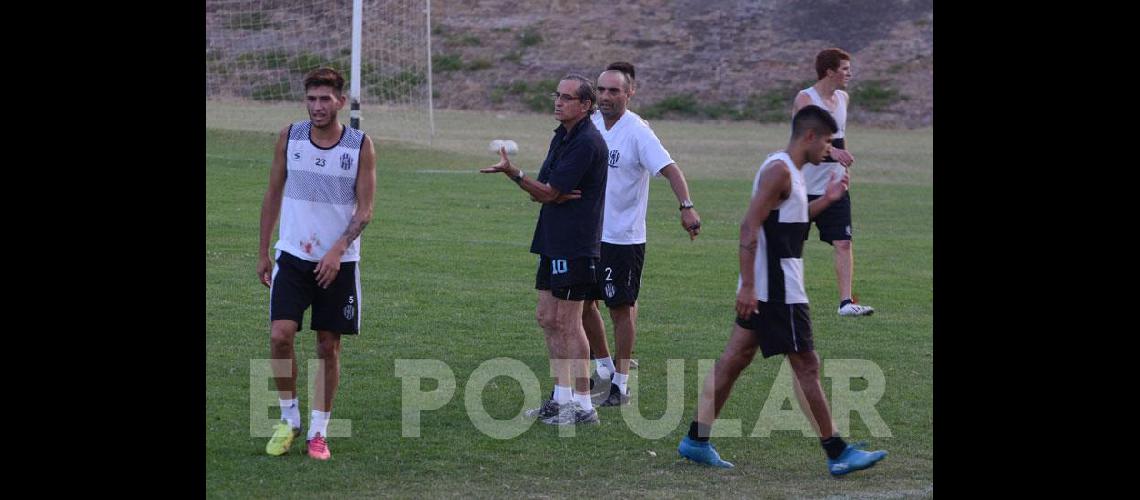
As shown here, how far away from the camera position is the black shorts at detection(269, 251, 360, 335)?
305 inches

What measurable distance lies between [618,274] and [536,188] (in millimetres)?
1413

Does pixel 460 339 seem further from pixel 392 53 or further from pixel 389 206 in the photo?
pixel 392 53

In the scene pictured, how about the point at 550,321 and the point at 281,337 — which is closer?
the point at 281,337

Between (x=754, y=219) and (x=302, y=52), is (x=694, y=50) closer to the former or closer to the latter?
(x=302, y=52)

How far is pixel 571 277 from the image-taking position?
867cm

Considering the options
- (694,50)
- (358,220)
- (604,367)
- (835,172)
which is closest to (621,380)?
(604,367)

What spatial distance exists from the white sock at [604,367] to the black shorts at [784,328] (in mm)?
2415

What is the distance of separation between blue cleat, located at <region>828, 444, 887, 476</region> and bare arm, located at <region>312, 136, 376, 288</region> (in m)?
2.72

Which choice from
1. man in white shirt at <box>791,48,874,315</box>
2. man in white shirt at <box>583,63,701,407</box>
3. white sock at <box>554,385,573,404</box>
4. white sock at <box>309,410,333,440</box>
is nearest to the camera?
white sock at <box>309,410,333,440</box>

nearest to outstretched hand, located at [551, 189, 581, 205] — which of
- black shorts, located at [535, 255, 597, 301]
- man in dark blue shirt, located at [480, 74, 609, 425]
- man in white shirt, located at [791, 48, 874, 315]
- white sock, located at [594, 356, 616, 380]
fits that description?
man in dark blue shirt, located at [480, 74, 609, 425]

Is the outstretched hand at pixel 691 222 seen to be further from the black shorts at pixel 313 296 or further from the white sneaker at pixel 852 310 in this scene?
the white sneaker at pixel 852 310

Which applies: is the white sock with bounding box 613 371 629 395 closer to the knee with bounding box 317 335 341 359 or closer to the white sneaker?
the knee with bounding box 317 335 341 359

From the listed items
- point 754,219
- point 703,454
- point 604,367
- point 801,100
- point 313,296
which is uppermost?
point 801,100

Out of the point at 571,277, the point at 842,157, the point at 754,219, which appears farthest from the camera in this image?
the point at 842,157
